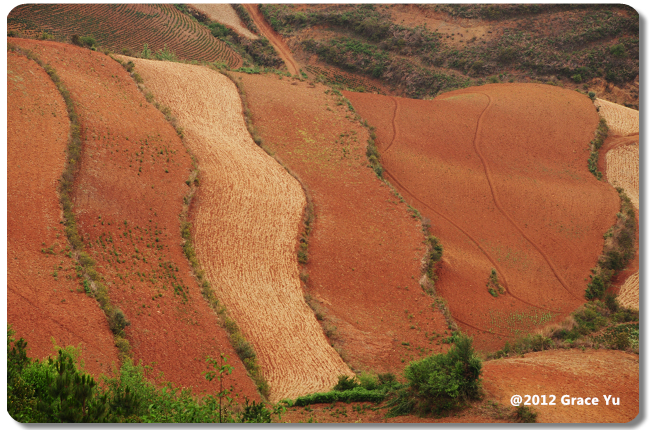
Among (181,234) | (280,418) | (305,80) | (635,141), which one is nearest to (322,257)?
(181,234)

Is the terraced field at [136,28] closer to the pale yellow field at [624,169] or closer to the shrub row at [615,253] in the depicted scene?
the pale yellow field at [624,169]

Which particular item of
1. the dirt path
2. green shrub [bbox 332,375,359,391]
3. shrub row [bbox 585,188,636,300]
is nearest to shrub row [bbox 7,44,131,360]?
green shrub [bbox 332,375,359,391]

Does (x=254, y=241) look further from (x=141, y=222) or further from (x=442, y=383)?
(x=442, y=383)

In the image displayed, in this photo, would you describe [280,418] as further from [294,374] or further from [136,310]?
[136,310]

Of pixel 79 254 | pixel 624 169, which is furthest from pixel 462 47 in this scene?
pixel 79 254

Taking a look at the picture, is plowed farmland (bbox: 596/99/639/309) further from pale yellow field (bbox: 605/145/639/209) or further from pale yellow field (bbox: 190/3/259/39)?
pale yellow field (bbox: 190/3/259/39)
